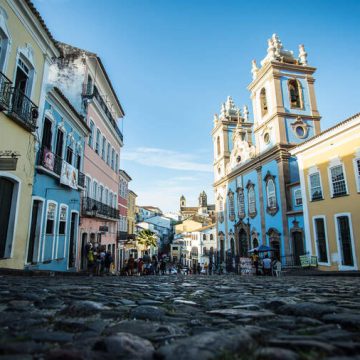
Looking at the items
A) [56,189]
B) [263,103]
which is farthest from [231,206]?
[56,189]

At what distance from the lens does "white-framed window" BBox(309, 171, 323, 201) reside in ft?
64.1

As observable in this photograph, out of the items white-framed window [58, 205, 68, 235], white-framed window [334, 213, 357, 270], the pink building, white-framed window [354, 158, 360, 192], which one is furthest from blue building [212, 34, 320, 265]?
Answer: white-framed window [58, 205, 68, 235]

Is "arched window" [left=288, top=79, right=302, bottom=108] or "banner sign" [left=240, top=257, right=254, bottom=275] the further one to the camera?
"arched window" [left=288, top=79, right=302, bottom=108]

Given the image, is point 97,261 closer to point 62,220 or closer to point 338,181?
point 62,220

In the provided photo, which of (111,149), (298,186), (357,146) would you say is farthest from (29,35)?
(298,186)

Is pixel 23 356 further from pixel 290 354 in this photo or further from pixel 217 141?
pixel 217 141

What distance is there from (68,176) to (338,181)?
15.1 metres

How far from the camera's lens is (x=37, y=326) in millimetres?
2182

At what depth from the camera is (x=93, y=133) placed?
64.7 ft

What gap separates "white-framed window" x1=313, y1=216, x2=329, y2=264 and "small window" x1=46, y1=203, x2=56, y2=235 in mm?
15598

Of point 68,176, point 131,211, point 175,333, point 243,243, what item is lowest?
point 175,333

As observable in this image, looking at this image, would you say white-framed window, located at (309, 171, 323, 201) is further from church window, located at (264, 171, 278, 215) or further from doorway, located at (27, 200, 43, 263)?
doorway, located at (27, 200, 43, 263)

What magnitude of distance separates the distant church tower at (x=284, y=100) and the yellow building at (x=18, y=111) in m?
21.4

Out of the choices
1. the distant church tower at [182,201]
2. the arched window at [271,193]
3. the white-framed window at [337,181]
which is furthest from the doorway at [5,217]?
the distant church tower at [182,201]
